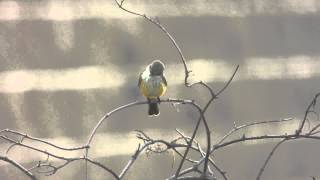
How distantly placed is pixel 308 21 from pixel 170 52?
3.51 feet

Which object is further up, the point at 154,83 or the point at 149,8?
the point at 149,8

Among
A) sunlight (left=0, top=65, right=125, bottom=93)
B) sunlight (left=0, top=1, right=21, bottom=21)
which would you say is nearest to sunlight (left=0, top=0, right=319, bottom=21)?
sunlight (left=0, top=1, right=21, bottom=21)

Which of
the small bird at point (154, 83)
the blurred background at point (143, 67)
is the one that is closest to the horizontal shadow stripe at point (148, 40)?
the blurred background at point (143, 67)

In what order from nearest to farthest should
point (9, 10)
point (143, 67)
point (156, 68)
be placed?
point (156, 68)
point (9, 10)
point (143, 67)

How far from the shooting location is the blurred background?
147 inches

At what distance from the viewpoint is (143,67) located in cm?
391

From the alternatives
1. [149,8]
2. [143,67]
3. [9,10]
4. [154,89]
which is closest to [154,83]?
[154,89]

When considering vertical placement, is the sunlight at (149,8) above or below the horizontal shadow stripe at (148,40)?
above

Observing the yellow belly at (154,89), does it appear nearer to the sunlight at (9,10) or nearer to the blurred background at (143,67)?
the blurred background at (143,67)

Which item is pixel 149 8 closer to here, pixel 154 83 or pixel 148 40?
pixel 148 40

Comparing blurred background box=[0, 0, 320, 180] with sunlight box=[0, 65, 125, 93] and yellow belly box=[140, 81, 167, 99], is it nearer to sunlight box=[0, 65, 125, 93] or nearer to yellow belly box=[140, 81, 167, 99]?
sunlight box=[0, 65, 125, 93]

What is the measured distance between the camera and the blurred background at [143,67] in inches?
147

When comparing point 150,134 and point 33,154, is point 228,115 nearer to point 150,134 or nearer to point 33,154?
point 150,134

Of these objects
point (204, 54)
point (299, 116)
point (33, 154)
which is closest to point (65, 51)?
point (33, 154)
